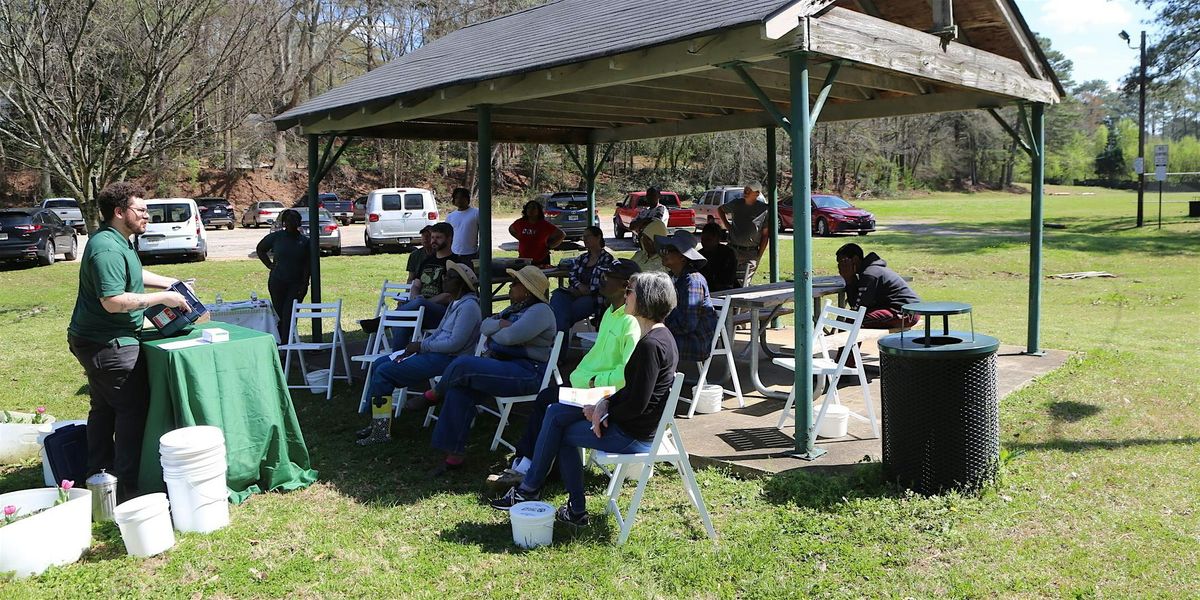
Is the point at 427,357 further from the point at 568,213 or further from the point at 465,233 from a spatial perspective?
the point at 568,213

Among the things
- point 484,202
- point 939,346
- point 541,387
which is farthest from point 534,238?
point 939,346

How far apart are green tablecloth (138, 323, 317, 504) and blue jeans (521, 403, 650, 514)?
166 cm

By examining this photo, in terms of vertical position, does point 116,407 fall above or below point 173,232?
below

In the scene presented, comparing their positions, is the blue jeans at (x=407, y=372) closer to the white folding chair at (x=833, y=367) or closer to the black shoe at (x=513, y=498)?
the black shoe at (x=513, y=498)

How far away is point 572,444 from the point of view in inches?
170

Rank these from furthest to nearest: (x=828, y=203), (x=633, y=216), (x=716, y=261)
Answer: (x=828, y=203), (x=633, y=216), (x=716, y=261)

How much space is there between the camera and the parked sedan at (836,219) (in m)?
26.3

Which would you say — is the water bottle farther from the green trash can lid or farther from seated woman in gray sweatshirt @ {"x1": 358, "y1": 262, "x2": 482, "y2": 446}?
the green trash can lid

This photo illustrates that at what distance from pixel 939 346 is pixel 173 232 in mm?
19768

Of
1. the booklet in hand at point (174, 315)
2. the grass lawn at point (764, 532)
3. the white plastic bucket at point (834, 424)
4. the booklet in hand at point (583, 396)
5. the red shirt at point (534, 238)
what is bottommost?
the grass lawn at point (764, 532)

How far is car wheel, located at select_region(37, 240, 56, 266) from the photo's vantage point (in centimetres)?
2012

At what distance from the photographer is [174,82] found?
1316 centimetres

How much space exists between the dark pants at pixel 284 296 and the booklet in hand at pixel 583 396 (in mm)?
5212

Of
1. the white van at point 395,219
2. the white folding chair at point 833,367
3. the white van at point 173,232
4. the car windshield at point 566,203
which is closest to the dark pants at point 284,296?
the white folding chair at point 833,367
